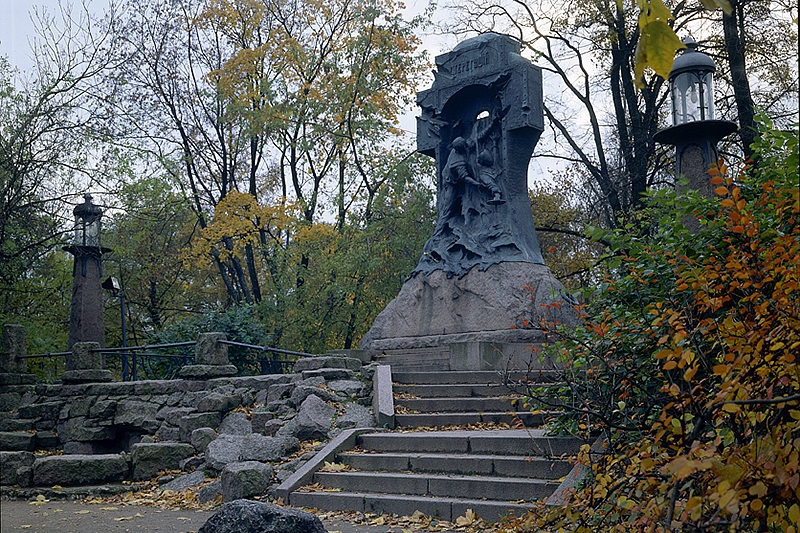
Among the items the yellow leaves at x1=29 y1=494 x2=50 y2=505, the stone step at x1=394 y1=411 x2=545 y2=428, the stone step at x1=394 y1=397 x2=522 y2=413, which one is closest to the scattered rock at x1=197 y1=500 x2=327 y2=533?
the stone step at x1=394 y1=411 x2=545 y2=428

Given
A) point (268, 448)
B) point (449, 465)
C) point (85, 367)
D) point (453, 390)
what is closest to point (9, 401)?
point (85, 367)

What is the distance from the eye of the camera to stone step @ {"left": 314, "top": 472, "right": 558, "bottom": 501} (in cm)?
762

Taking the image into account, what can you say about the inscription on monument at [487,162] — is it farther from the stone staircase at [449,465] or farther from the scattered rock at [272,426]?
the scattered rock at [272,426]

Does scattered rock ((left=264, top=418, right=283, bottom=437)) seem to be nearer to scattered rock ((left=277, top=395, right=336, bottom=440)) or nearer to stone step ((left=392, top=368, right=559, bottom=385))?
scattered rock ((left=277, top=395, right=336, bottom=440))

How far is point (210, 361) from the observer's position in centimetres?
1318

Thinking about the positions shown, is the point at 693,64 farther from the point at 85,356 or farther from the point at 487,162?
the point at 85,356

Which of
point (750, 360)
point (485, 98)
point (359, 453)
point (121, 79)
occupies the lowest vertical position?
point (359, 453)

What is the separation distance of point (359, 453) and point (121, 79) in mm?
17081

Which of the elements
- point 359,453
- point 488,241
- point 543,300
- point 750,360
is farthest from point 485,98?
point 750,360

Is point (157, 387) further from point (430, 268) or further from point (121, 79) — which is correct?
point (121, 79)

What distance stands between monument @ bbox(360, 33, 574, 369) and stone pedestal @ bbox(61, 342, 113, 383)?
15.1 feet

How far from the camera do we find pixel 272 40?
22891 mm

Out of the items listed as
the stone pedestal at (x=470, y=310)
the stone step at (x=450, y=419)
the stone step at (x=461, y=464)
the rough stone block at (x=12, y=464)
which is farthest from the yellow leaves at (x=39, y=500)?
the stone pedestal at (x=470, y=310)

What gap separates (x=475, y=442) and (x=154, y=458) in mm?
4449
